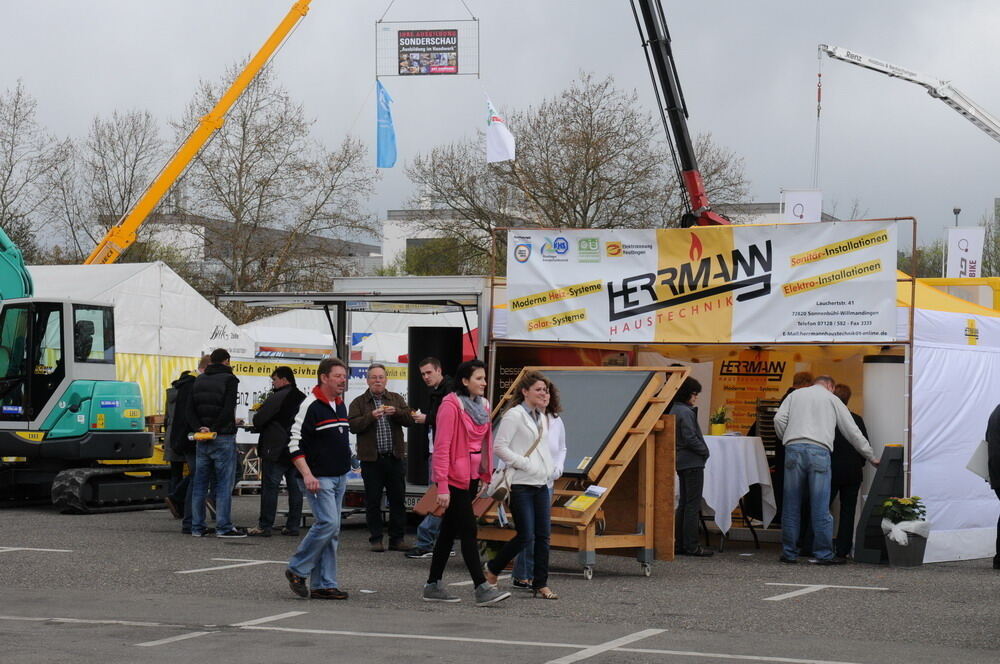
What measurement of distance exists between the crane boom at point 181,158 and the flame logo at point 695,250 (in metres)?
16.0

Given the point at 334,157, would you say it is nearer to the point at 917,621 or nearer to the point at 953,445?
the point at 953,445

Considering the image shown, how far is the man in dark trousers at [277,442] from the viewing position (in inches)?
532

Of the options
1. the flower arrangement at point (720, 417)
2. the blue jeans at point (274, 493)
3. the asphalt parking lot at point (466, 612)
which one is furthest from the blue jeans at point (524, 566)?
the flower arrangement at point (720, 417)

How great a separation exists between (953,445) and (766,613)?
5.17 meters

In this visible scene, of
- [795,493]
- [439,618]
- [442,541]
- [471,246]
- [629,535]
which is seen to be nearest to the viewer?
[439,618]

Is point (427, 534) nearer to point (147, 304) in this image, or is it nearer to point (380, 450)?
point (380, 450)

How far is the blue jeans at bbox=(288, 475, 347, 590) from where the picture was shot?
380 inches

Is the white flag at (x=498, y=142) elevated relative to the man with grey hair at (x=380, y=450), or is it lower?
elevated

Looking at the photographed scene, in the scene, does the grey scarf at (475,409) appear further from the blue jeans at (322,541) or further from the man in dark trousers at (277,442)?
the man in dark trousers at (277,442)

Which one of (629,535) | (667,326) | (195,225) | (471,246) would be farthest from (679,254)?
(195,225)

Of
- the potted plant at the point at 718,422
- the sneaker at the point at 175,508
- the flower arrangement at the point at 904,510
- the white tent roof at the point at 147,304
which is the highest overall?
the white tent roof at the point at 147,304

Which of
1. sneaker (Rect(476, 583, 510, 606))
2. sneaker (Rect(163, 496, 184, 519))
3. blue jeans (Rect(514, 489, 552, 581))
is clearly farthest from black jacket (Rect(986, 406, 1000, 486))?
sneaker (Rect(163, 496, 184, 519))

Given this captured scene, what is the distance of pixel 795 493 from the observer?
43.1ft

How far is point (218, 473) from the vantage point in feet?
47.2
